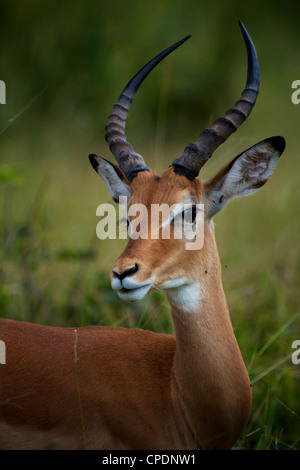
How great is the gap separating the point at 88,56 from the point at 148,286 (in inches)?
346

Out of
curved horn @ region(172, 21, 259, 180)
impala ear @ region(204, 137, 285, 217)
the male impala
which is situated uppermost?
curved horn @ region(172, 21, 259, 180)

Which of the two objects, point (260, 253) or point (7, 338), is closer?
point (7, 338)

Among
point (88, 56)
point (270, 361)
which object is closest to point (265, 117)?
point (88, 56)

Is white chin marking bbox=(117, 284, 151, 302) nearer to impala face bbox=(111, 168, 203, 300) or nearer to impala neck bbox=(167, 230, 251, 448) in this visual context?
impala face bbox=(111, 168, 203, 300)

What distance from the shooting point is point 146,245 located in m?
3.31

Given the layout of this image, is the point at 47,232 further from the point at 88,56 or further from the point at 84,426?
the point at 88,56

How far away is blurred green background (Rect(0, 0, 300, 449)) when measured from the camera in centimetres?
527

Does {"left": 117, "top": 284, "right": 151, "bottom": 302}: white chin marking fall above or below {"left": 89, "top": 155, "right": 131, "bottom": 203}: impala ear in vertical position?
below

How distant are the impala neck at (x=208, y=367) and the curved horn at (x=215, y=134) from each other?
20.4 inches

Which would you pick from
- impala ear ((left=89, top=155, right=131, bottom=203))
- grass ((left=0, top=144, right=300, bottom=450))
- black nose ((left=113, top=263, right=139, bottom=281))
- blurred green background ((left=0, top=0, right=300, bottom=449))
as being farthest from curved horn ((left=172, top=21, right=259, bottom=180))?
grass ((left=0, top=144, right=300, bottom=450))

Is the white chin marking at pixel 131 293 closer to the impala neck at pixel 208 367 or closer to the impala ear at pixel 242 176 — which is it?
the impala neck at pixel 208 367

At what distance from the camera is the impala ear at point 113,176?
3940mm

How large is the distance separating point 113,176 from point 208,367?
1270 mm

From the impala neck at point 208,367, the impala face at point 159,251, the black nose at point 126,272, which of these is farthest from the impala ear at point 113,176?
the black nose at point 126,272
